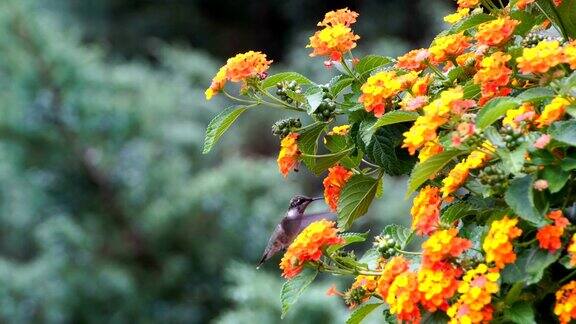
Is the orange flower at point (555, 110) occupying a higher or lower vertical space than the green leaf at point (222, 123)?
lower

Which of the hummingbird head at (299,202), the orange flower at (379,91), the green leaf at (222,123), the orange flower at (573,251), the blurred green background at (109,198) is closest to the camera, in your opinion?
the orange flower at (573,251)

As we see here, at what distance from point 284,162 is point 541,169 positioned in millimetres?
368

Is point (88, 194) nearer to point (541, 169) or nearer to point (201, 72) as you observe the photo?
point (201, 72)

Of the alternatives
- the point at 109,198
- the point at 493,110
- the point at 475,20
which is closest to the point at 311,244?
the point at 493,110

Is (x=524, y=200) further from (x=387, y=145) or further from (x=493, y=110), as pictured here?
(x=387, y=145)

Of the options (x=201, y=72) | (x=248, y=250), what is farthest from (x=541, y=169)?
(x=201, y=72)

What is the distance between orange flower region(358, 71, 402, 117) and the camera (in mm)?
1167

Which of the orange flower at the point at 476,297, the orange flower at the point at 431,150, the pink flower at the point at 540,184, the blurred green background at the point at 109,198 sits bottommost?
the orange flower at the point at 476,297

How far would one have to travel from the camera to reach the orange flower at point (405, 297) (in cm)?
103

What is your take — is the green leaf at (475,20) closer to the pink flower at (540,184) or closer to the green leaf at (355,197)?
the green leaf at (355,197)

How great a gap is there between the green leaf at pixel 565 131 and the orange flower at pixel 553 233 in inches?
3.1

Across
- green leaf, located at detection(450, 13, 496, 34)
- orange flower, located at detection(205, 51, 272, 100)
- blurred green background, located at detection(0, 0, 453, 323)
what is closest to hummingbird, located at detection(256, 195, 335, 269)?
orange flower, located at detection(205, 51, 272, 100)

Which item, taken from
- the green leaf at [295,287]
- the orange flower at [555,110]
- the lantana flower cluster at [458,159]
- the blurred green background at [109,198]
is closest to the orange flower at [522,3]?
the lantana flower cluster at [458,159]

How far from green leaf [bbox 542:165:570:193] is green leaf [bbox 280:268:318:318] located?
33 centimetres
